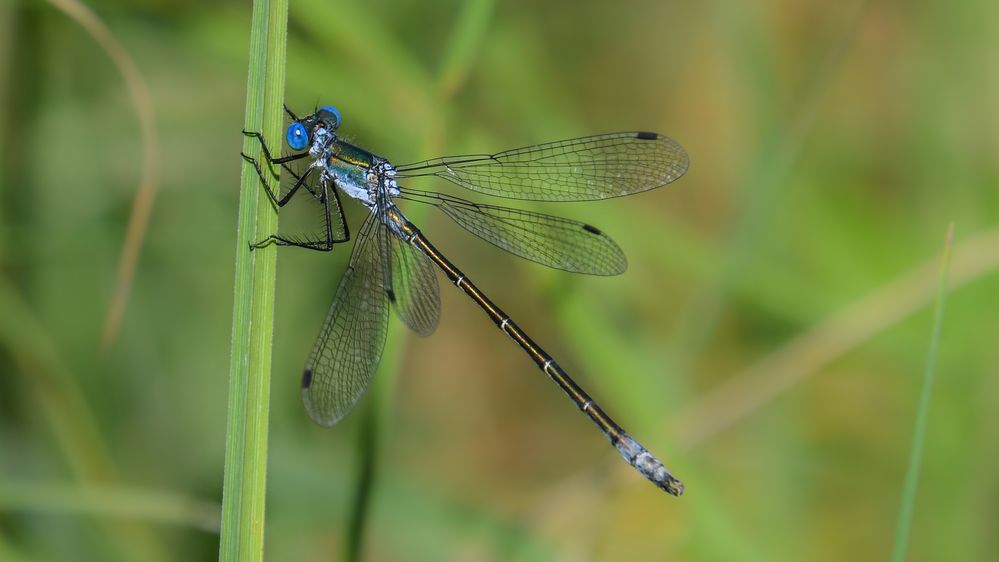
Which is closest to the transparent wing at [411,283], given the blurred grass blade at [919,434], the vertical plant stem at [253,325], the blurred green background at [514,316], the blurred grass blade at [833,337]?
the blurred green background at [514,316]

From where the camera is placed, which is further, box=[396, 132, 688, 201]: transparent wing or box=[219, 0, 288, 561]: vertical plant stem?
box=[396, 132, 688, 201]: transparent wing

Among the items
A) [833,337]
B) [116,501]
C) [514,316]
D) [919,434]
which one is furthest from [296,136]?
[514,316]

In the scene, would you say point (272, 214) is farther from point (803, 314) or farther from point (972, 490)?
point (972, 490)

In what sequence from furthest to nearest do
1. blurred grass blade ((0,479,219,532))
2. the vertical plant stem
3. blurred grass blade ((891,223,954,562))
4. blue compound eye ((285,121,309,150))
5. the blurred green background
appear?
1. the blurred green background
2. blue compound eye ((285,121,309,150))
3. blurred grass blade ((0,479,219,532))
4. blurred grass blade ((891,223,954,562))
5. the vertical plant stem

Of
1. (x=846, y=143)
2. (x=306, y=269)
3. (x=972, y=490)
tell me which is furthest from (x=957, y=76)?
(x=306, y=269)

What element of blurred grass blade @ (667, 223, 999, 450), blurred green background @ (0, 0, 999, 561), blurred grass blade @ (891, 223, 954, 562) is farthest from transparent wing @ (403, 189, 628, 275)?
blurred grass blade @ (891, 223, 954, 562)

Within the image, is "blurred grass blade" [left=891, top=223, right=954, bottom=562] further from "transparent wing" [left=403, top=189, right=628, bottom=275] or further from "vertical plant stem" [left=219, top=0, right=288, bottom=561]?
"vertical plant stem" [left=219, top=0, right=288, bottom=561]

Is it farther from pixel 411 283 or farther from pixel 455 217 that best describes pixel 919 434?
pixel 455 217

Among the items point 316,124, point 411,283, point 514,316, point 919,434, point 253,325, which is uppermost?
point 514,316
